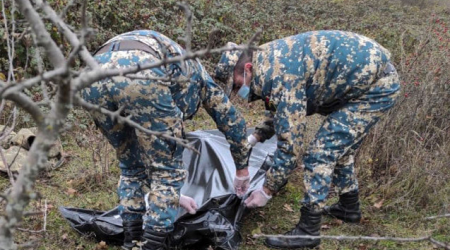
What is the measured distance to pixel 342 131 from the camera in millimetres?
3230

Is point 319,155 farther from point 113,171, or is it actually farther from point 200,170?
point 113,171

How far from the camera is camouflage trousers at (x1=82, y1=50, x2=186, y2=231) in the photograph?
2.53m

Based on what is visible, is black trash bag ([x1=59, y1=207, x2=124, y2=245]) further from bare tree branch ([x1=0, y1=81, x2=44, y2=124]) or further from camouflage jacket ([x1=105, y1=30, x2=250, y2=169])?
bare tree branch ([x1=0, y1=81, x2=44, y2=124])

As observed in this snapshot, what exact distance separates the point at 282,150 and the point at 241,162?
0.37 metres

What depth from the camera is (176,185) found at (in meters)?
2.86

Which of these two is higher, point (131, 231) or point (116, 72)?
point (116, 72)

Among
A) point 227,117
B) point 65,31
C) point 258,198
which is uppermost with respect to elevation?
point 65,31

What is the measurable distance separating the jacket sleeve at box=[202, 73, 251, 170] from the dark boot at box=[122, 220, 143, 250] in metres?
0.82

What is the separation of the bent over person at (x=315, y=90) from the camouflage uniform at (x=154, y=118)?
10.0 inches

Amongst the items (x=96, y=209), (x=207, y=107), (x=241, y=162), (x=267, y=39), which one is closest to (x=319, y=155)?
(x=241, y=162)

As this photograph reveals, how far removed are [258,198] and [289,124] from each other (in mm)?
644

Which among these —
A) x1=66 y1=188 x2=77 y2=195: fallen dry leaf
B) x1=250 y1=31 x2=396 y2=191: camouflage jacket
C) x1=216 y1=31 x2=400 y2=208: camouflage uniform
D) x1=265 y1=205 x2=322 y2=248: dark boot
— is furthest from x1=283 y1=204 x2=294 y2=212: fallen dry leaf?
x1=66 y1=188 x2=77 y2=195: fallen dry leaf

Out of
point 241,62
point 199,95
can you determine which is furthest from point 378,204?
point 199,95

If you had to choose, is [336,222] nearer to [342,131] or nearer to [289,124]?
[342,131]
